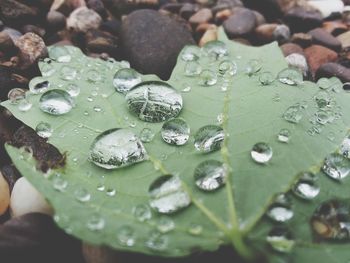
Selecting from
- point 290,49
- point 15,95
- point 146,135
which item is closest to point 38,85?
point 15,95

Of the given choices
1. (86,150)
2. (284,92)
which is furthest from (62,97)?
(284,92)

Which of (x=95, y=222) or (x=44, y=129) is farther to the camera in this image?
(x=44, y=129)

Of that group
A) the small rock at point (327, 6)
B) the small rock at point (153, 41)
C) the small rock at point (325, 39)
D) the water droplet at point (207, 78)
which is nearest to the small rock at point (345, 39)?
the small rock at point (325, 39)

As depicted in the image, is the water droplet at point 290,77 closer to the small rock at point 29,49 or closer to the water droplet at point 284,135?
the water droplet at point 284,135

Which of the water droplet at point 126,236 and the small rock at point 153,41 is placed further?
the small rock at point 153,41

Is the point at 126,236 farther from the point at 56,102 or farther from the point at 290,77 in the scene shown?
the point at 290,77

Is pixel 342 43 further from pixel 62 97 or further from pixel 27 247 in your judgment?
pixel 27 247

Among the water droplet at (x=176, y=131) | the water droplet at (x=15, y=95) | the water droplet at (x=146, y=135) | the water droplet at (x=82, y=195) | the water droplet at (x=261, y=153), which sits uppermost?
the water droplet at (x=261, y=153)
